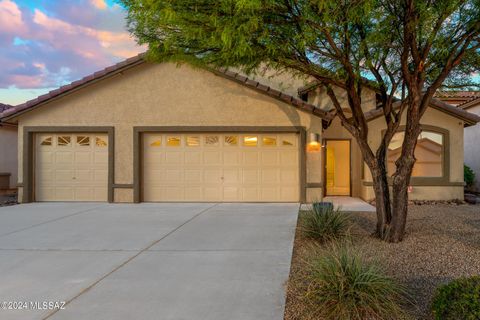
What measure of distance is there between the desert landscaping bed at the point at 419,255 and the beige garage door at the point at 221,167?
3726mm

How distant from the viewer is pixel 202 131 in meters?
12.5

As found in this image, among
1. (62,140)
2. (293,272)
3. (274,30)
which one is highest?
(274,30)

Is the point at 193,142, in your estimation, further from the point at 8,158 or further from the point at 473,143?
the point at 473,143

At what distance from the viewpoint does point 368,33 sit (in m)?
6.84

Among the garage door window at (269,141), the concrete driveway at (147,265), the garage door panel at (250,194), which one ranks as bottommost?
the concrete driveway at (147,265)

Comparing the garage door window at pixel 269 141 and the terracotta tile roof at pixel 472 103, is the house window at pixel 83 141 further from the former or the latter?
the terracotta tile roof at pixel 472 103

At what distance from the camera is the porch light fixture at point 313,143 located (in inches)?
471

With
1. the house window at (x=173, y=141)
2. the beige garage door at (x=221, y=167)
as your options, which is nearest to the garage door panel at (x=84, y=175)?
the beige garage door at (x=221, y=167)

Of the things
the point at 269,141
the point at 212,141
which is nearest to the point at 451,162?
the point at 269,141

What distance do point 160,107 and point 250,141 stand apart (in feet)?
11.5

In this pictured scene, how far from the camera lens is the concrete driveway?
3.96 m

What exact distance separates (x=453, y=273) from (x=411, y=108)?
9.97ft

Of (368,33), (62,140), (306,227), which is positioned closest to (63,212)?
(62,140)

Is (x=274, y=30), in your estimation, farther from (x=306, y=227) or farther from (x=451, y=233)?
(x=451, y=233)
